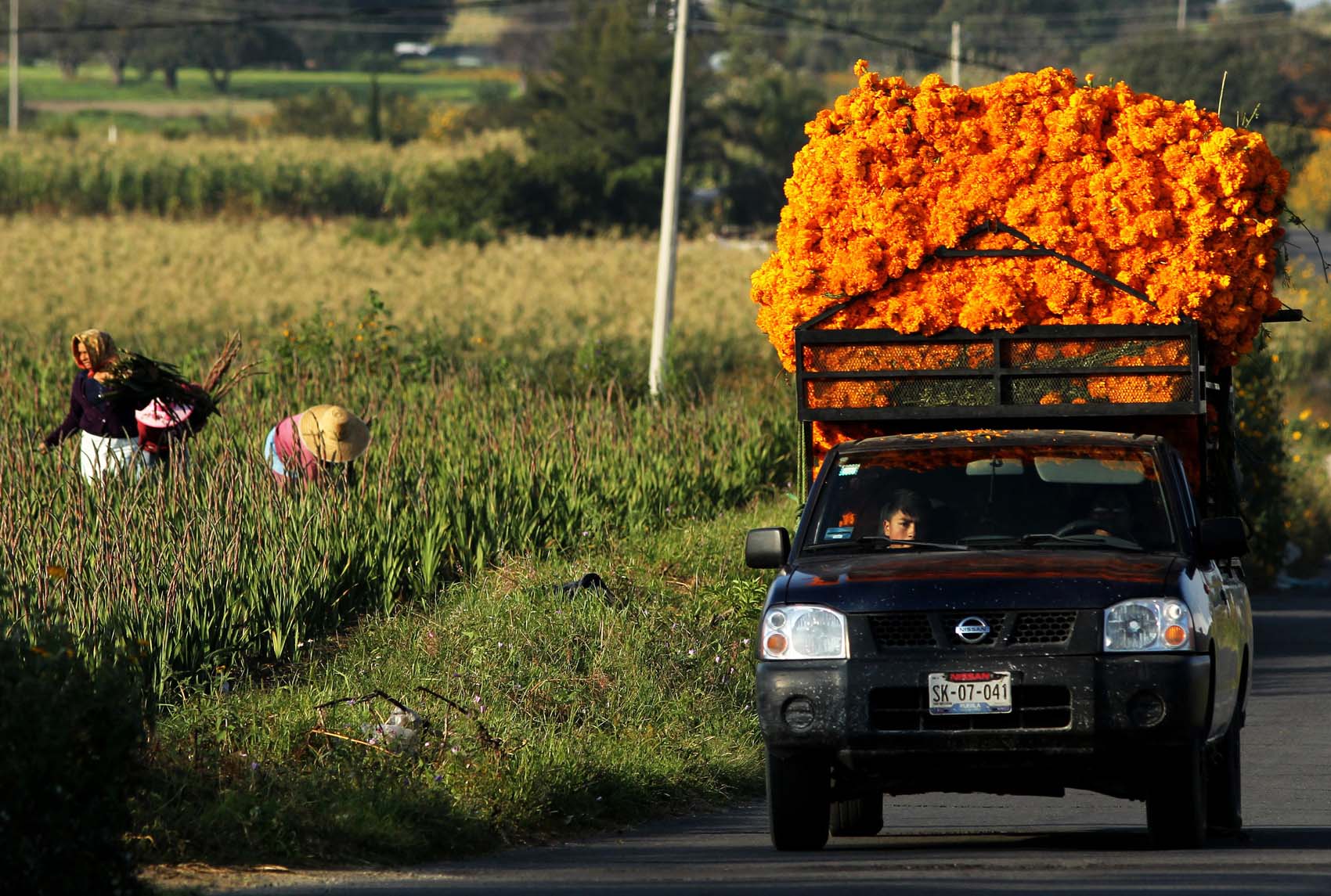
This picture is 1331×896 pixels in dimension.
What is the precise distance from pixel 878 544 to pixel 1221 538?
1.40 meters

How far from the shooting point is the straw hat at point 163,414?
16812 millimetres

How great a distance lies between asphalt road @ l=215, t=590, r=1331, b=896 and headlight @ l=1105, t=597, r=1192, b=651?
0.84 m

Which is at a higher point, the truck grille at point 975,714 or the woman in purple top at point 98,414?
the truck grille at point 975,714

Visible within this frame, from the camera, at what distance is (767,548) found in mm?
9883

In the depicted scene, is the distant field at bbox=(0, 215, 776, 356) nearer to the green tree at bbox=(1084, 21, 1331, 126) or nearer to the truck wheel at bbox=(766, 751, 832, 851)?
the truck wheel at bbox=(766, 751, 832, 851)

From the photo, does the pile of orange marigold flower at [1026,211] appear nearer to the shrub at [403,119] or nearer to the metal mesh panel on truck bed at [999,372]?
the metal mesh panel on truck bed at [999,372]

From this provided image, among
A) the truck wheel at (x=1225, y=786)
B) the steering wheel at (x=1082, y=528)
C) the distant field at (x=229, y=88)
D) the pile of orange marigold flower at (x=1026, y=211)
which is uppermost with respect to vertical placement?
the pile of orange marigold flower at (x=1026, y=211)

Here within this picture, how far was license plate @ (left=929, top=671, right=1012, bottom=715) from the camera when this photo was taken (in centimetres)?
893

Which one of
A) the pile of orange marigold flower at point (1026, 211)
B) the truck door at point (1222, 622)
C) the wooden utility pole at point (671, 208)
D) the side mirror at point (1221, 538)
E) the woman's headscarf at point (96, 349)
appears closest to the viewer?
the truck door at point (1222, 622)

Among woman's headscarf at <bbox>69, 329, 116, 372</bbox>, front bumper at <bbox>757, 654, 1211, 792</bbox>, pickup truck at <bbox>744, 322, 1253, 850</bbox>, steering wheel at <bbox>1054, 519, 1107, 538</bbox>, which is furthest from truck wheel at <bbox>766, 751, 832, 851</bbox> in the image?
woman's headscarf at <bbox>69, 329, 116, 372</bbox>

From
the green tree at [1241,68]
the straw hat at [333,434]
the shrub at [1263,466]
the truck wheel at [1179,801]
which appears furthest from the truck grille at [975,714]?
the green tree at [1241,68]

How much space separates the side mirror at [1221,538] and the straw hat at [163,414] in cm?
896

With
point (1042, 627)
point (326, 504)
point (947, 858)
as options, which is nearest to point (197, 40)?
point (326, 504)

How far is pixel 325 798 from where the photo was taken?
952 cm
